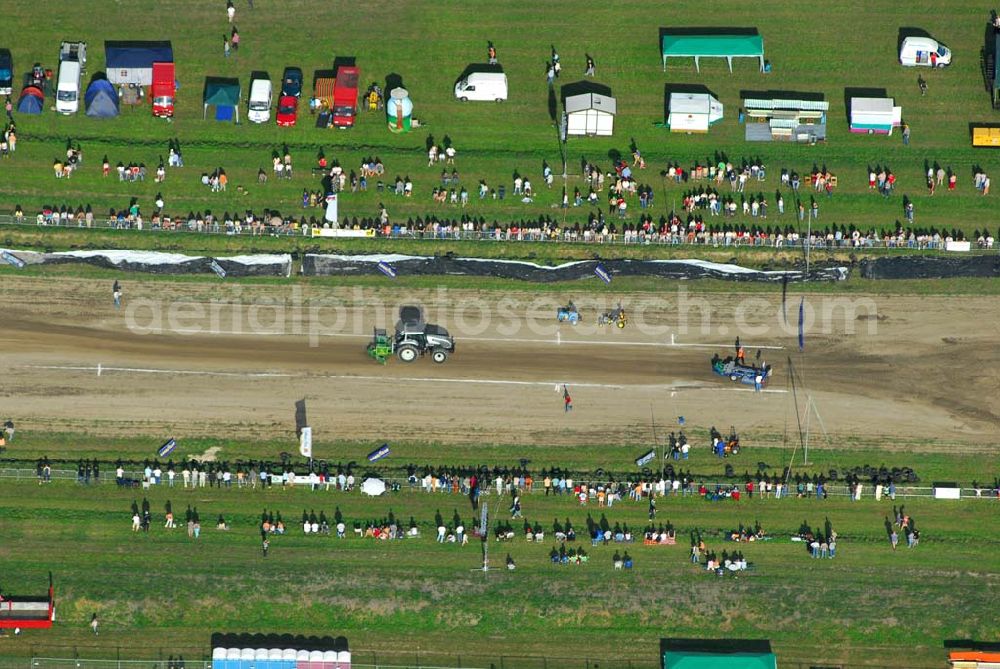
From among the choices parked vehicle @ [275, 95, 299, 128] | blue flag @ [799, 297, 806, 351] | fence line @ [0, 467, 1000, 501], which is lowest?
fence line @ [0, 467, 1000, 501]

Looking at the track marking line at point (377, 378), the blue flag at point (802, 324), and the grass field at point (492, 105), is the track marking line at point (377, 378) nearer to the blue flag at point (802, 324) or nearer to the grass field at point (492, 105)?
the blue flag at point (802, 324)

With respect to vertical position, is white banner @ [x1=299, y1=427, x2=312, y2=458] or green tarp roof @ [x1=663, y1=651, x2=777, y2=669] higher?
white banner @ [x1=299, y1=427, x2=312, y2=458]

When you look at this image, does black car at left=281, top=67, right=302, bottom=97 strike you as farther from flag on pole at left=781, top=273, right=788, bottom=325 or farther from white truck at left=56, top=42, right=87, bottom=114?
flag on pole at left=781, top=273, right=788, bottom=325

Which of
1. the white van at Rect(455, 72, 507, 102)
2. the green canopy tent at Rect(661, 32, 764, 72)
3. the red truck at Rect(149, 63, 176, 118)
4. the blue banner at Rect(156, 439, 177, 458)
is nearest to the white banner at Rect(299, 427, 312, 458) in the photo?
the blue banner at Rect(156, 439, 177, 458)

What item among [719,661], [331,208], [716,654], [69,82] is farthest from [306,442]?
[719,661]

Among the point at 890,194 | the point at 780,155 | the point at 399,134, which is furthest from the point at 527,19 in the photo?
the point at 890,194

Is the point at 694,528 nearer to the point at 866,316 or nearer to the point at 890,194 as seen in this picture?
the point at 866,316
